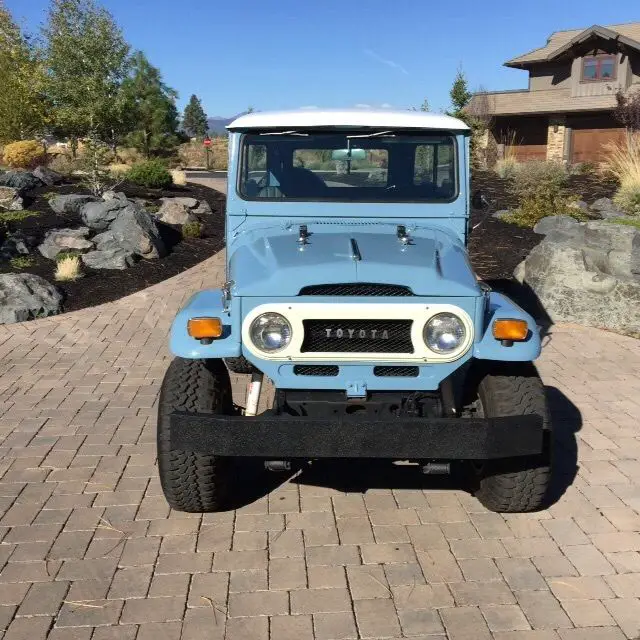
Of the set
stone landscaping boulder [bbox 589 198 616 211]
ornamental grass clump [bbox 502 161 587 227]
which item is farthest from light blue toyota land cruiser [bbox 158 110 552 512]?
stone landscaping boulder [bbox 589 198 616 211]

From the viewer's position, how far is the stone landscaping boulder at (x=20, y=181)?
13.4 metres

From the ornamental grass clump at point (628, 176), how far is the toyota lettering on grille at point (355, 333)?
10064mm

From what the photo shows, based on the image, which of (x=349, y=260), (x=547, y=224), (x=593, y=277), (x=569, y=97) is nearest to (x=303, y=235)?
(x=349, y=260)

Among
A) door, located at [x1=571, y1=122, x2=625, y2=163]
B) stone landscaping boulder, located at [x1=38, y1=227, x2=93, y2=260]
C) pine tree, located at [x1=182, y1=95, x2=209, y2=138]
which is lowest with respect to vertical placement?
stone landscaping boulder, located at [x1=38, y1=227, x2=93, y2=260]

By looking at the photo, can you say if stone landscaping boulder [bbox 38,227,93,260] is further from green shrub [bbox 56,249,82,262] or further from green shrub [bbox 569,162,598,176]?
green shrub [bbox 569,162,598,176]

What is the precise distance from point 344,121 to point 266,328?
5.26 ft

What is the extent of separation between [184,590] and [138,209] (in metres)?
8.84

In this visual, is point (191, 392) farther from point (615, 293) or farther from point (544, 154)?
point (544, 154)

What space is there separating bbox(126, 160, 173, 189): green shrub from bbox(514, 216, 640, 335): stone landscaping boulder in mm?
10095

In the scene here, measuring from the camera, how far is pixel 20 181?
534 inches

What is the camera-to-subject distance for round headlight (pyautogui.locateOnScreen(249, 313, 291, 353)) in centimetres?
328

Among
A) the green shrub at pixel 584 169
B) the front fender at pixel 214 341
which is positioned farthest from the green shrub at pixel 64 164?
the front fender at pixel 214 341

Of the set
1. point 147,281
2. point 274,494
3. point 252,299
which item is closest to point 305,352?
point 252,299

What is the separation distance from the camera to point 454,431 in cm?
312
